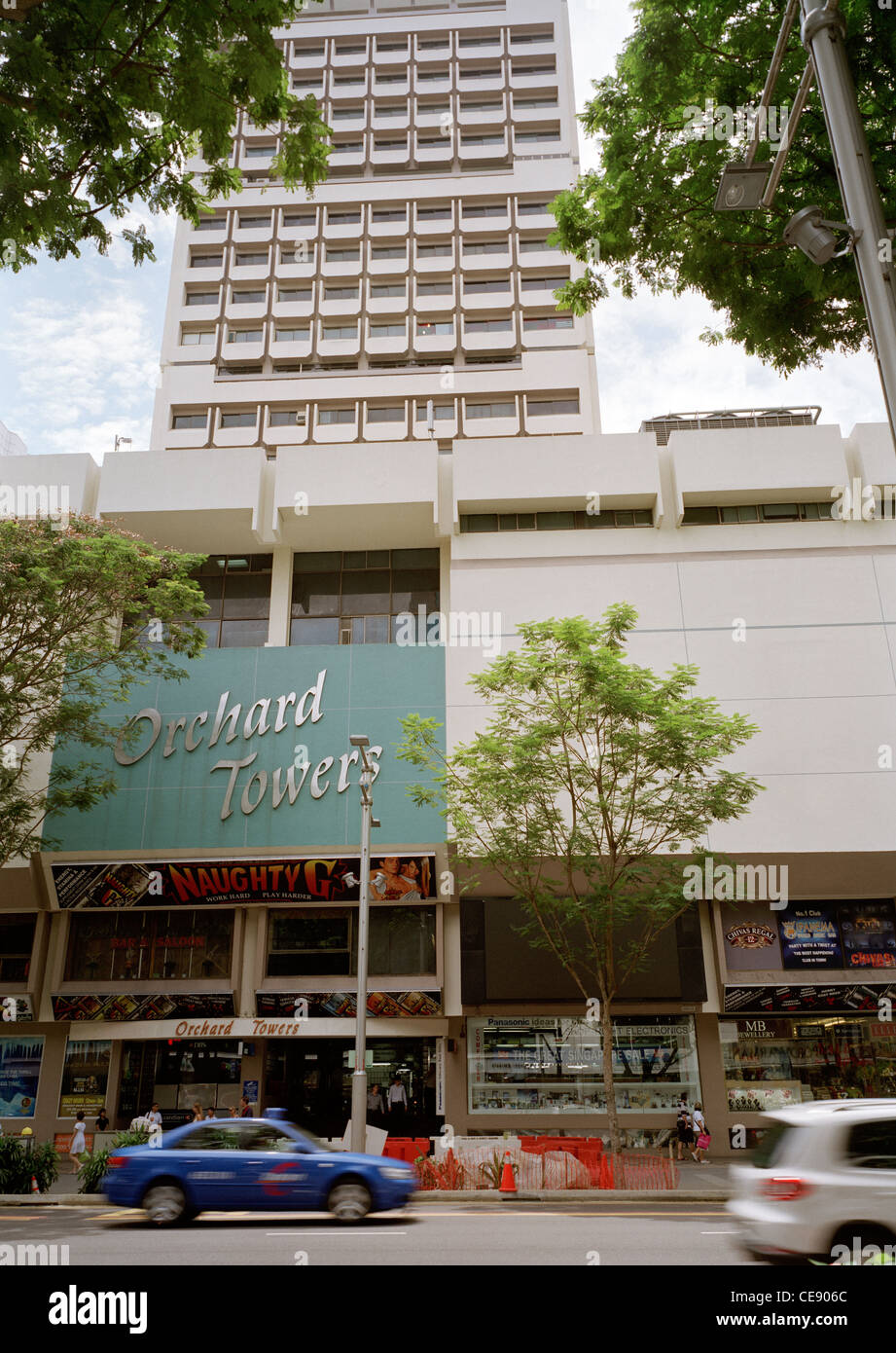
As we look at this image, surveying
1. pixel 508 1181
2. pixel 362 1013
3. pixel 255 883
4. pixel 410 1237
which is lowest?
pixel 508 1181

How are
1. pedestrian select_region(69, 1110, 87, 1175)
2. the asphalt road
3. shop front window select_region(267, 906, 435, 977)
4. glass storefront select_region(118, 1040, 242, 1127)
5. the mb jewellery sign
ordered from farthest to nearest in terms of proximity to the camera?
the mb jewellery sign, glass storefront select_region(118, 1040, 242, 1127), shop front window select_region(267, 906, 435, 977), pedestrian select_region(69, 1110, 87, 1175), the asphalt road

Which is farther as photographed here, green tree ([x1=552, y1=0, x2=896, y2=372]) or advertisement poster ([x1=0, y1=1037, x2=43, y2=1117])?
advertisement poster ([x1=0, y1=1037, x2=43, y2=1117])

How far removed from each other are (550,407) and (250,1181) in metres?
41.6

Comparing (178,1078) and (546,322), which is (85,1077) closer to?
(178,1078)

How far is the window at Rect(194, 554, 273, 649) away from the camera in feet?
94.6

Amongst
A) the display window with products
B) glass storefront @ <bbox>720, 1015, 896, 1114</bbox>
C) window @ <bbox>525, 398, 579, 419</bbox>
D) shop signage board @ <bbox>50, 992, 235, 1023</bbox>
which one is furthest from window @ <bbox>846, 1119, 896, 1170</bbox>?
window @ <bbox>525, 398, 579, 419</bbox>

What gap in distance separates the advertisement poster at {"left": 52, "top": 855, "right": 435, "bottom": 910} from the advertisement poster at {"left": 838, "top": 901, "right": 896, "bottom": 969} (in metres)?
11.1

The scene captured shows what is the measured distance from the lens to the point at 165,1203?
11.8 m

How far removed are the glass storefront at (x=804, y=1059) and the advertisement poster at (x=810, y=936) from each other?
1.65 metres

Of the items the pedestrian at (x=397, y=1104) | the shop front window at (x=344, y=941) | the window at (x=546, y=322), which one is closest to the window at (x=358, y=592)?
the shop front window at (x=344, y=941)

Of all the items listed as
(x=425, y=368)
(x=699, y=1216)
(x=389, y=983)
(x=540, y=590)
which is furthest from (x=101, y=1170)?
(x=425, y=368)

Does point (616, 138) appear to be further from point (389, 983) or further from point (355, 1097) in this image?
point (389, 983)

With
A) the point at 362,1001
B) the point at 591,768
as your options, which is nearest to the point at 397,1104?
the point at 362,1001

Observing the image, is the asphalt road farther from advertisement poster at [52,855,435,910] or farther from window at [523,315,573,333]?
window at [523,315,573,333]
